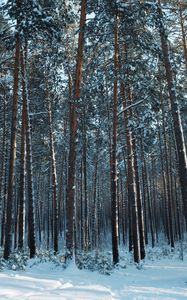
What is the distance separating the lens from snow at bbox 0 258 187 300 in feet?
21.3

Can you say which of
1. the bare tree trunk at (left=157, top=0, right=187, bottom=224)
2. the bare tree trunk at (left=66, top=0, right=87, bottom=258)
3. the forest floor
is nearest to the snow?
the forest floor

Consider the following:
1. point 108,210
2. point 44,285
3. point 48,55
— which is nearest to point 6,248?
point 44,285

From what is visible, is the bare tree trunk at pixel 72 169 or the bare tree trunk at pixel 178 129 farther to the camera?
the bare tree trunk at pixel 72 169

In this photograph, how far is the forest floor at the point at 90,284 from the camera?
21.3 feet

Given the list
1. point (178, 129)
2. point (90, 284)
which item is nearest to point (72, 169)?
point (178, 129)

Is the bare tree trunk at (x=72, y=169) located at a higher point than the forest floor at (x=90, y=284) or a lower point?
higher

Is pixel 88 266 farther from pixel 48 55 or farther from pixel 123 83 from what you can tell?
pixel 48 55

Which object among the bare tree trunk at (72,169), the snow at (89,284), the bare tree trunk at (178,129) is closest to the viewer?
the snow at (89,284)

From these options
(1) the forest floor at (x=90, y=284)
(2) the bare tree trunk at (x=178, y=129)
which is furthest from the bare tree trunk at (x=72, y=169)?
(2) the bare tree trunk at (x=178, y=129)

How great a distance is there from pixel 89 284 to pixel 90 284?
0.08ft

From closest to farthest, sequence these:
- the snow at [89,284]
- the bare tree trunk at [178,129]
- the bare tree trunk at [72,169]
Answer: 1. the snow at [89,284]
2. the bare tree trunk at [178,129]
3. the bare tree trunk at [72,169]

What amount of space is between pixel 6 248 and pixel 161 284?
5.65 m

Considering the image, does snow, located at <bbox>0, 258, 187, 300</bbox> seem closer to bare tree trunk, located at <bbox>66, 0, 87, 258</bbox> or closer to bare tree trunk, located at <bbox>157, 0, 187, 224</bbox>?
bare tree trunk, located at <bbox>66, 0, 87, 258</bbox>

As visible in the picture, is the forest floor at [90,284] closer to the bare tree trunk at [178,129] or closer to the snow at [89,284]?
the snow at [89,284]
